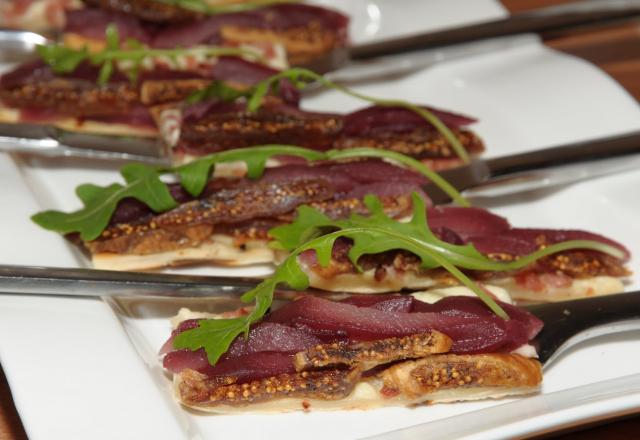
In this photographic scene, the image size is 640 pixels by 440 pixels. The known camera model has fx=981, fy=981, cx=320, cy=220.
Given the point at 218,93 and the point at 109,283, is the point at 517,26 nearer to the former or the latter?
the point at 218,93

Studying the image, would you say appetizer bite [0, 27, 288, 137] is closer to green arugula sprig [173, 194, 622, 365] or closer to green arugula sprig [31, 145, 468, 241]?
green arugula sprig [31, 145, 468, 241]

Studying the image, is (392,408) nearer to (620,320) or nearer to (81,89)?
(620,320)

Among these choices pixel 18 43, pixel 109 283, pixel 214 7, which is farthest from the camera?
pixel 214 7

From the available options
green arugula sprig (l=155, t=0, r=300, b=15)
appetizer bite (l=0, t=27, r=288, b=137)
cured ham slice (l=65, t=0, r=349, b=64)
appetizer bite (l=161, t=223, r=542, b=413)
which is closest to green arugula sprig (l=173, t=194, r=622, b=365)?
appetizer bite (l=161, t=223, r=542, b=413)

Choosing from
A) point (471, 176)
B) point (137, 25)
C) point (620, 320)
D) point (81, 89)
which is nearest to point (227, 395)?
point (620, 320)

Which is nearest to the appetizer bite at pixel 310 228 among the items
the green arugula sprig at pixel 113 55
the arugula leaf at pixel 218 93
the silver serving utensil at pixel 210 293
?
the silver serving utensil at pixel 210 293

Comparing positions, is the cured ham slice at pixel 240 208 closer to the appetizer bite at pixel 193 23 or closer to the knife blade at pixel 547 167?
the knife blade at pixel 547 167

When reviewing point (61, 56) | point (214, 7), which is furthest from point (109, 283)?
point (214, 7)
